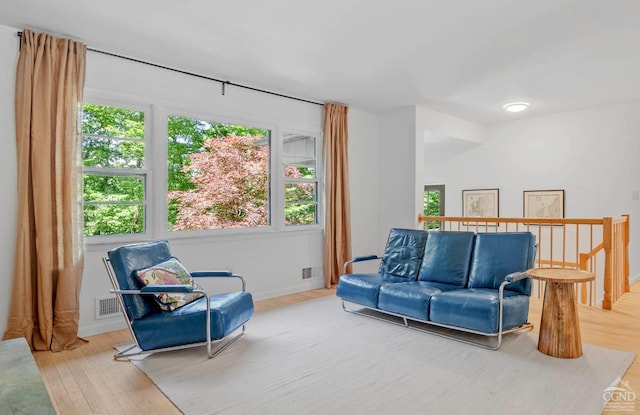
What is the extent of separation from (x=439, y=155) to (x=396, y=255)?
4074 mm

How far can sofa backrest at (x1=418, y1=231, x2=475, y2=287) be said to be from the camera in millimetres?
3713

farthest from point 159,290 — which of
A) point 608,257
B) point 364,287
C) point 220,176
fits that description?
point 608,257

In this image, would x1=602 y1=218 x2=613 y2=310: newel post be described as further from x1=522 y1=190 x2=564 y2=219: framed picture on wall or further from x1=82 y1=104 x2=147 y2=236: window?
x1=82 y1=104 x2=147 y2=236: window

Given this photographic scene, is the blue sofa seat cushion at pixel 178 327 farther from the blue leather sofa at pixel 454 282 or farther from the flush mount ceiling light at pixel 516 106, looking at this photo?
the flush mount ceiling light at pixel 516 106

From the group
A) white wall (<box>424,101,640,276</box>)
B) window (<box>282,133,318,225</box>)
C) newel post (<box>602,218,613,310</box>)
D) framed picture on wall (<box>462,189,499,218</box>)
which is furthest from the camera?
framed picture on wall (<box>462,189,499,218</box>)

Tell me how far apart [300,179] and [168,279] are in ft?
8.35

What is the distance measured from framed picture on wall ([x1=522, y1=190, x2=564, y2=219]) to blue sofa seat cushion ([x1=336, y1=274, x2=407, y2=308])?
3594 mm

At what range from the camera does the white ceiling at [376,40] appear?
111 inches

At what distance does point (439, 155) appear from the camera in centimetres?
763

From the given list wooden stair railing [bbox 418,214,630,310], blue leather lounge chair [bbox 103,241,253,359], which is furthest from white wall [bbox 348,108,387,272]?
blue leather lounge chair [bbox 103,241,253,359]

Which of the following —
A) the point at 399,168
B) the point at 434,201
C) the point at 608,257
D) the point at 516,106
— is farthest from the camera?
the point at 434,201

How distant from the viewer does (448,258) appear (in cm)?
382

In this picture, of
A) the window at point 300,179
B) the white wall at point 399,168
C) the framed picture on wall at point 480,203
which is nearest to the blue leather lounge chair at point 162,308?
the window at point 300,179

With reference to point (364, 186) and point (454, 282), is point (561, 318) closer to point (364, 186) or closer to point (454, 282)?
point (454, 282)
